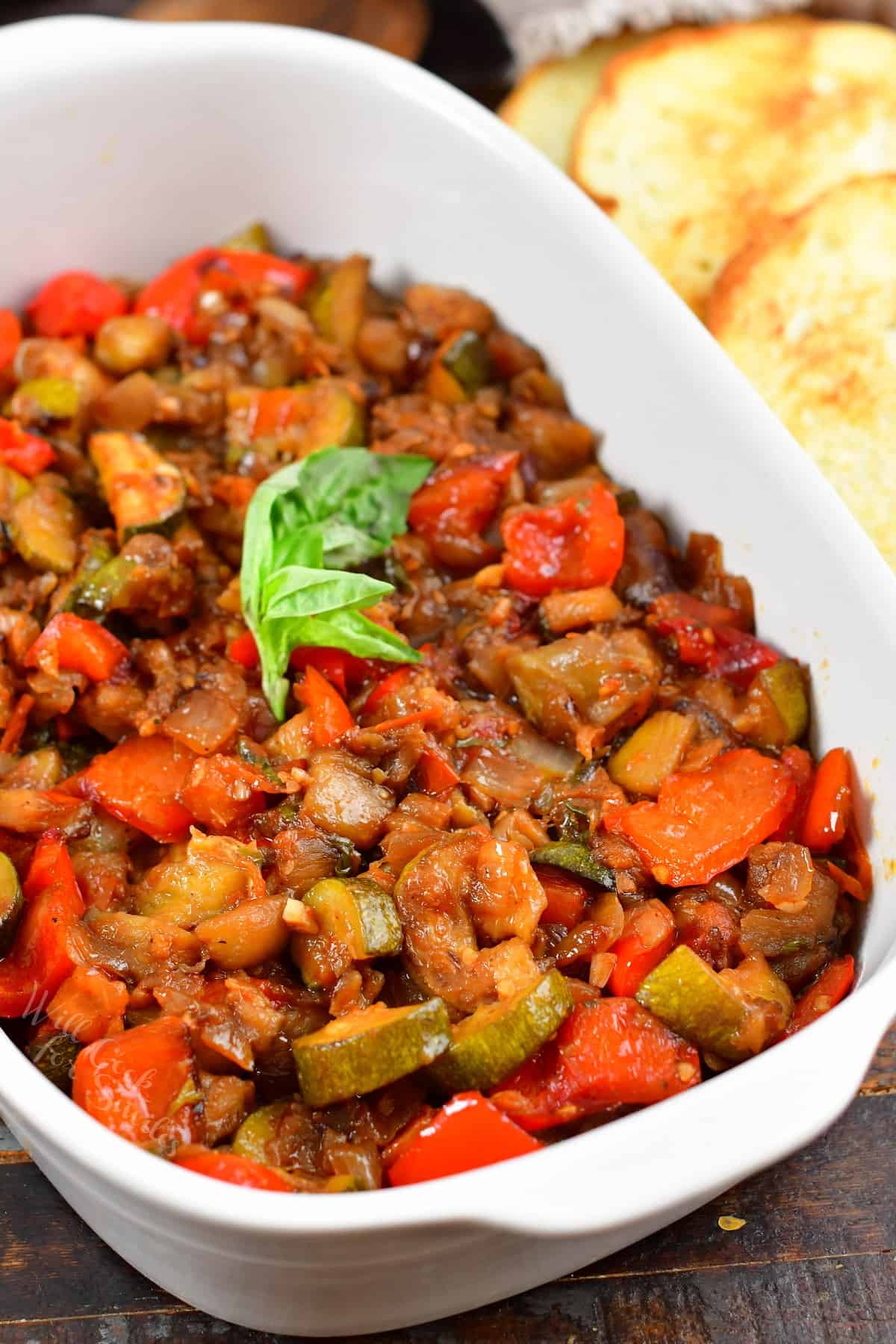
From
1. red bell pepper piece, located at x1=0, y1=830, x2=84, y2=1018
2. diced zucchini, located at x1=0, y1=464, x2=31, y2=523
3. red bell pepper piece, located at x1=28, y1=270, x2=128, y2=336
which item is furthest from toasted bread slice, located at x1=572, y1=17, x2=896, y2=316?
red bell pepper piece, located at x1=0, y1=830, x2=84, y2=1018

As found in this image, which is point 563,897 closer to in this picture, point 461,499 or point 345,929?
point 345,929

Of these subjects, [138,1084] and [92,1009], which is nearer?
[138,1084]

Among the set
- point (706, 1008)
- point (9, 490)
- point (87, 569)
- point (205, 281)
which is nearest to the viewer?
point (706, 1008)

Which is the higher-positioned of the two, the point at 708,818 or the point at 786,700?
the point at 786,700

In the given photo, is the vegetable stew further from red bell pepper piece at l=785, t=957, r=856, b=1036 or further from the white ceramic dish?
the white ceramic dish

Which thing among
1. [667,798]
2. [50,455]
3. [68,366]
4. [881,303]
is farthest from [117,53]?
[667,798]

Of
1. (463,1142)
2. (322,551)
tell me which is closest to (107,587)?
(322,551)

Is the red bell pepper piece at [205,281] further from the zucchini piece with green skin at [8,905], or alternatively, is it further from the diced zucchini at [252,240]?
the zucchini piece with green skin at [8,905]
